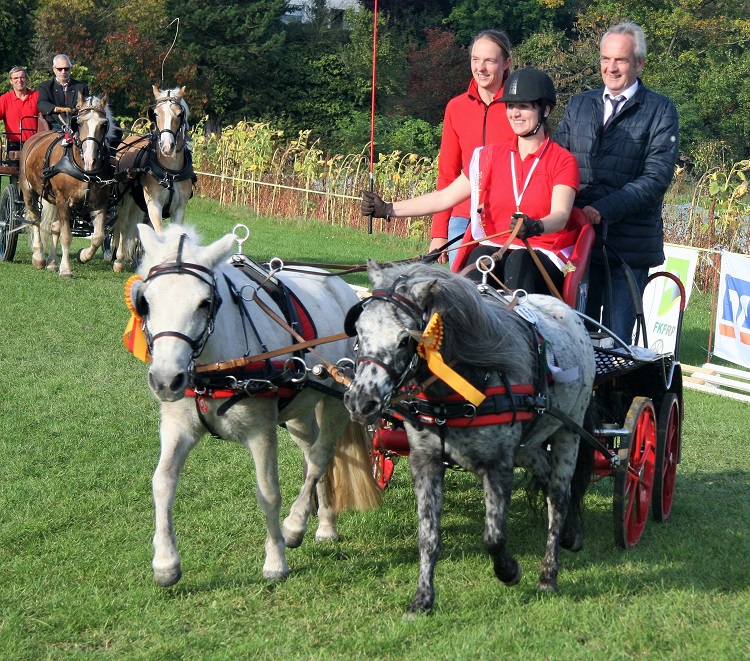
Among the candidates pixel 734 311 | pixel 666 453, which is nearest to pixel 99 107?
pixel 734 311

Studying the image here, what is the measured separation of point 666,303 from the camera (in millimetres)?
10055

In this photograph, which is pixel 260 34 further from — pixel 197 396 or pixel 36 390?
pixel 197 396

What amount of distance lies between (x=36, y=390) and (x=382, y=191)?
40.2 feet

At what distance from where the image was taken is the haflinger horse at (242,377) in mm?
4023

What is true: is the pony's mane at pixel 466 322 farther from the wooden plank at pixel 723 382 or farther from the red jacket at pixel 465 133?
the wooden plank at pixel 723 382

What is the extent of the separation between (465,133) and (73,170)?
724 cm

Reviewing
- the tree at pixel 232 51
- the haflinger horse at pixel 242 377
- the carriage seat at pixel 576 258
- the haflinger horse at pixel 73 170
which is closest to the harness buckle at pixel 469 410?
the haflinger horse at pixel 242 377

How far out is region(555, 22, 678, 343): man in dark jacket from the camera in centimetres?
593

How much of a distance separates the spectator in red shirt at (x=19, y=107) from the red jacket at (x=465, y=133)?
913cm

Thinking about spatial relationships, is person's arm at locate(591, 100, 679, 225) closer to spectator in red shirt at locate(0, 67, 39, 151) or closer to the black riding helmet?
the black riding helmet

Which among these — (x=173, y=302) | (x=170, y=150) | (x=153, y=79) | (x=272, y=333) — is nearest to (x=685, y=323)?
(x=170, y=150)

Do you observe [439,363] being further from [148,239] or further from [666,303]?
[666,303]

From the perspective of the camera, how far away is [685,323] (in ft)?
41.3

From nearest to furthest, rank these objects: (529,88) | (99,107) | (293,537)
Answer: (529,88) < (293,537) < (99,107)
